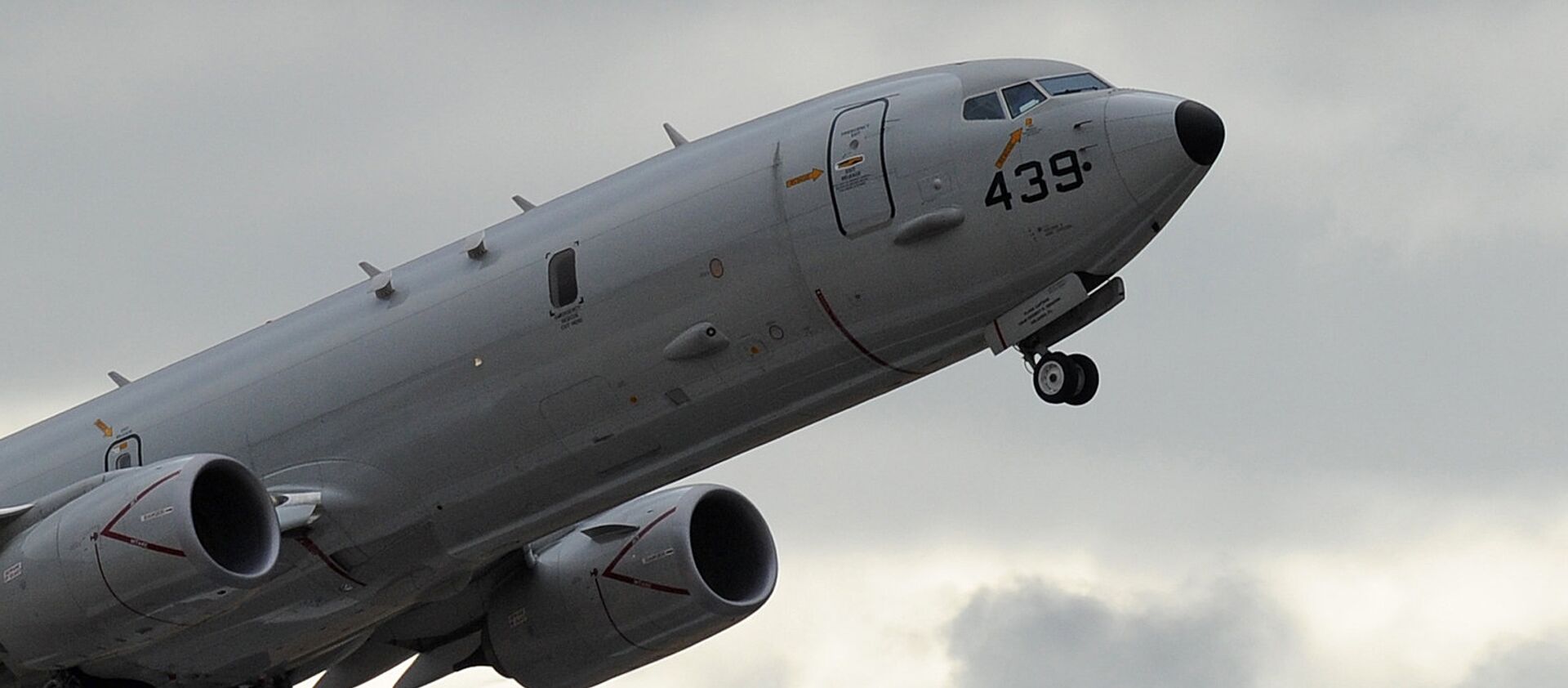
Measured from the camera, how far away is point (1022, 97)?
30.9 meters

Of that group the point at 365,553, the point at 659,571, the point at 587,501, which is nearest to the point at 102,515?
the point at 365,553

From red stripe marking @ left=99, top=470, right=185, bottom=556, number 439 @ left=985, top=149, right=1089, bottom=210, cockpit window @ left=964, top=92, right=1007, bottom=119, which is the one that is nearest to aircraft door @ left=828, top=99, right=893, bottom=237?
cockpit window @ left=964, top=92, right=1007, bottom=119

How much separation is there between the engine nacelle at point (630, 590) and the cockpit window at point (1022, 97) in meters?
8.45

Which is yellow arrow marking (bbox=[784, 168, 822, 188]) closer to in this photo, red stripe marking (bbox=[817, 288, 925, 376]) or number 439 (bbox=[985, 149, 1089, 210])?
Result: red stripe marking (bbox=[817, 288, 925, 376])

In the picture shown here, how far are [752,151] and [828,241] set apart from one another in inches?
63.0

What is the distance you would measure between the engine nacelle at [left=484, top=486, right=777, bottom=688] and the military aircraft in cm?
187

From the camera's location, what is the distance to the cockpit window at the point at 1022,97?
101ft

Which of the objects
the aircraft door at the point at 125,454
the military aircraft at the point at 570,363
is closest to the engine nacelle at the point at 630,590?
the military aircraft at the point at 570,363

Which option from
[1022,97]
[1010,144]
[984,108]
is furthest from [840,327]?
[1022,97]

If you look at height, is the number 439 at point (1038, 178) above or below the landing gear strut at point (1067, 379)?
above

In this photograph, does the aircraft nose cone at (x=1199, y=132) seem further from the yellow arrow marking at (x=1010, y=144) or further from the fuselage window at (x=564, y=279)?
the fuselage window at (x=564, y=279)

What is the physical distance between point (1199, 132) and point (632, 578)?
10.7m

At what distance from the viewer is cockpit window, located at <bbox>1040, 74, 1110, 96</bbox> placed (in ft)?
101

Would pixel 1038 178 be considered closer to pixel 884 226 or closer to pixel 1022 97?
pixel 1022 97
